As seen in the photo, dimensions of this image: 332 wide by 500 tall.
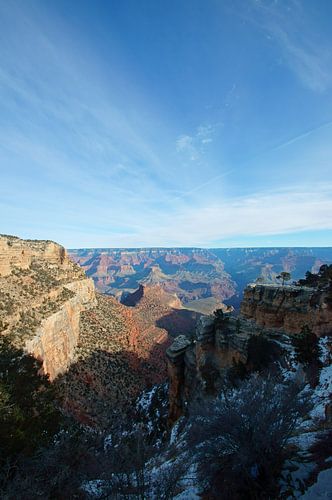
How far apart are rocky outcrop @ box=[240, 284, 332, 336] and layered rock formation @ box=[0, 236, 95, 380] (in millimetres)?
25343

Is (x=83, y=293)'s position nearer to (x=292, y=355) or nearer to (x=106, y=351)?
(x=106, y=351)

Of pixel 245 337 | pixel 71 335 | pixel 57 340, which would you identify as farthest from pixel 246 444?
pixel 71 335

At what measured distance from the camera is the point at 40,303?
43.5m

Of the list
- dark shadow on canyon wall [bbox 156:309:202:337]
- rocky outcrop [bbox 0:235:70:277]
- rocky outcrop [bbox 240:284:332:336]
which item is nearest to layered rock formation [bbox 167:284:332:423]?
rocky outcrop [bbox 240:284:332:336]

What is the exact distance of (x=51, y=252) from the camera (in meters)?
63.5

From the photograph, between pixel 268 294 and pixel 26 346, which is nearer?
pixel 26 346

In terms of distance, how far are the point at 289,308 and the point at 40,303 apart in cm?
3447

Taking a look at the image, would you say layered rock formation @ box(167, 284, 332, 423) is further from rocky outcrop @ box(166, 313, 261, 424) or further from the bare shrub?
the bare shrub

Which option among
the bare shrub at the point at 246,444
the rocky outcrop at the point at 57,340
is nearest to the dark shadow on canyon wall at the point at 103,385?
the rocky outcrop at the point at 57,340

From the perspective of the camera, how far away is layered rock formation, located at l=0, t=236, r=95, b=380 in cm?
3478

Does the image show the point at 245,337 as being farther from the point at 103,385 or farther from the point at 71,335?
the point at 71,335

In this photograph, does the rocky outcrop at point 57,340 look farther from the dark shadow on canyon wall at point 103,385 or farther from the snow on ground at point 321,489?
the snow on ground at point 321,489

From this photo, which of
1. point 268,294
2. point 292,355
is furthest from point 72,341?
point 292,355

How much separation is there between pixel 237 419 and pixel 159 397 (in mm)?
36486
